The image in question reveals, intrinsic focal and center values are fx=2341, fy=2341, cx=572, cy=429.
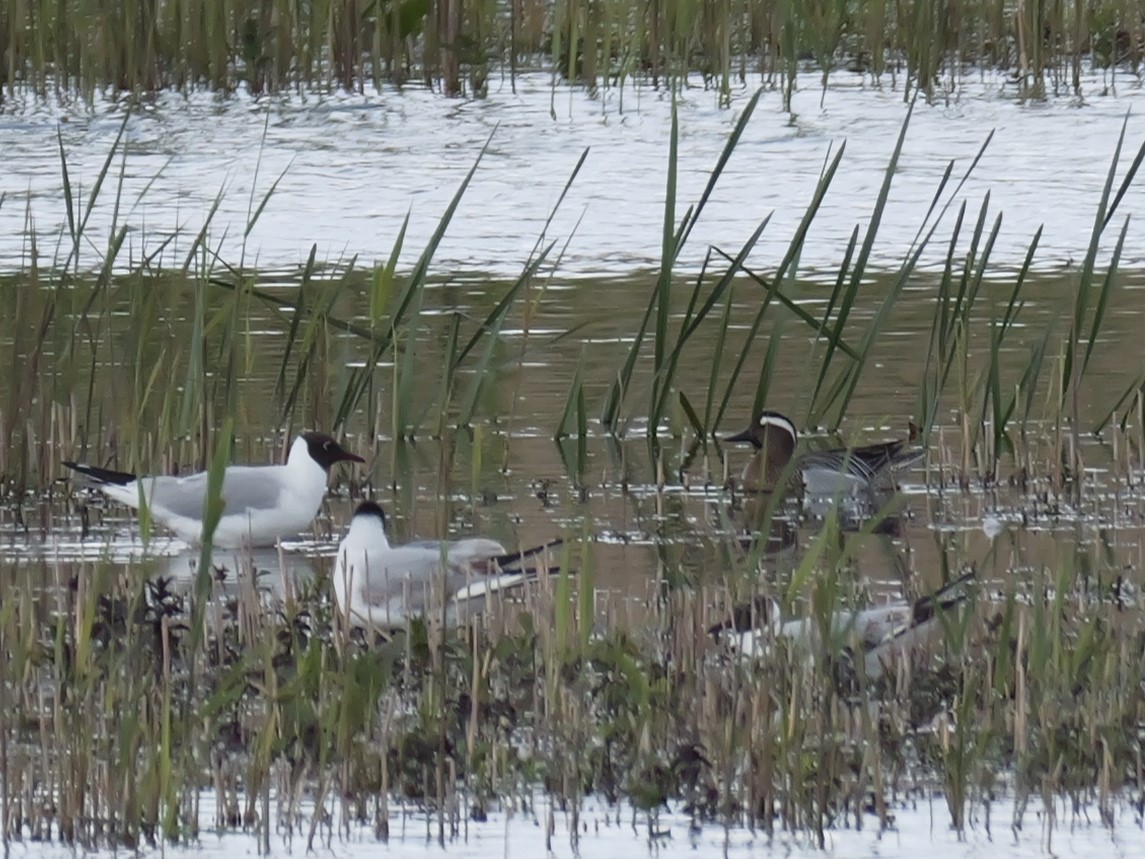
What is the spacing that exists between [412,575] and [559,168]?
7.34 m

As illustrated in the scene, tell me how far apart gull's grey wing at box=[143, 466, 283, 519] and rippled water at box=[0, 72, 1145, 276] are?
4.22 metres

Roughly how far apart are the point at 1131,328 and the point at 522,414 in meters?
2.44

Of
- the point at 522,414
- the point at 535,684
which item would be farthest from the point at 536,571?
the point at 522,414

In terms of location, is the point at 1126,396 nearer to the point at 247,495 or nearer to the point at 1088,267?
the point at 1088,267

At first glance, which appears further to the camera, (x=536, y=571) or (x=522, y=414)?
(x=522, y=414)

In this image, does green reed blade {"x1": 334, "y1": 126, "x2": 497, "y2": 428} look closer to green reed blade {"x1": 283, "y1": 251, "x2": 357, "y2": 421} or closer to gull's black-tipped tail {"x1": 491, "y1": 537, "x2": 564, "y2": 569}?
green reed blade {"x1": 283, "y1": 251, "x2": 357, "y2": 421}

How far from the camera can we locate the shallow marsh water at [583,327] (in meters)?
5.50

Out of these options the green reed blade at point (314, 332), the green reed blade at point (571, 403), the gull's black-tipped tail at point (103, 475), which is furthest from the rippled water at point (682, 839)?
the green reed blade at point (571, 403)

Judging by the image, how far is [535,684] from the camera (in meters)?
3.87

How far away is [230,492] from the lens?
18.9 ft

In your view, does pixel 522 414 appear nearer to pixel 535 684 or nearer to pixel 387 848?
pixel 535 684

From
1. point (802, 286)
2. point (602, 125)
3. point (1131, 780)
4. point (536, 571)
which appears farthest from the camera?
point (602, 125)

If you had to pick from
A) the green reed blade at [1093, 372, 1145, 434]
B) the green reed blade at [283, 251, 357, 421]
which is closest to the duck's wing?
the green reed blade at [1093, 372, 1145, 434]

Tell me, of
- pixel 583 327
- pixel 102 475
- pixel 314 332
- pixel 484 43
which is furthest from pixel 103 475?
pixel 484 43
